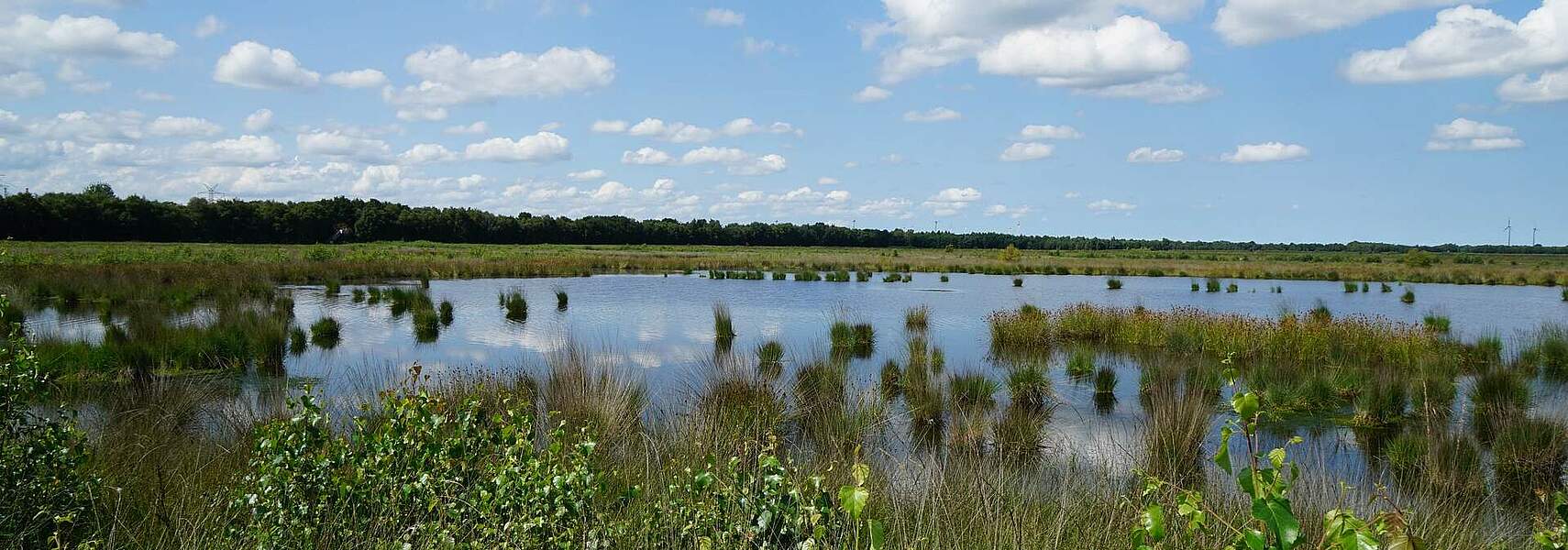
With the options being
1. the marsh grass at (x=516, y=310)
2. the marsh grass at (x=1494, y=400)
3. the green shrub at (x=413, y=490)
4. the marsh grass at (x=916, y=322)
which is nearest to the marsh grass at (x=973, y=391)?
the marsh grass at (x=1494, y=400)

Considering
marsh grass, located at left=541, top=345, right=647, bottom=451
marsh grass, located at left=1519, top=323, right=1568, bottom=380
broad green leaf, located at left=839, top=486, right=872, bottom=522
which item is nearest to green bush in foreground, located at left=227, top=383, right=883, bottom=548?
broad green leaf, located at left=839, top=486, right=872, bottom=522

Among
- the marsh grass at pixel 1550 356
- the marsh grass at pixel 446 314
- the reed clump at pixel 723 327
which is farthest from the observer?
the marsh grass at pixel 446 314

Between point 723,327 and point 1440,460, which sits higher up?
point 723,327

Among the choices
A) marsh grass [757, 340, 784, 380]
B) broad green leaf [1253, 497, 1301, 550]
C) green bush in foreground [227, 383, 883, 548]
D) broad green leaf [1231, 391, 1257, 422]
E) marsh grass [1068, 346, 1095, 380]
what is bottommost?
marsh grass [1068, 346, 1095, 380]

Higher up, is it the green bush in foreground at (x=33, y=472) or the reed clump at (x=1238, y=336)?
the green bush in foreground at (x=33, y=472)

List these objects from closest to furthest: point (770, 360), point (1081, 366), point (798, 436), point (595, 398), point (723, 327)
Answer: point (595, 398), point (798, 436), point (770, 360), point (1081, 366), point (723, 327)

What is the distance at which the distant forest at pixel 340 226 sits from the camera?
64938 millimetres

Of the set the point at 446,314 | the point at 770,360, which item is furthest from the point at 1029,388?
the point at 446,314

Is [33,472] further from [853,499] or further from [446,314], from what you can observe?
[446,314]

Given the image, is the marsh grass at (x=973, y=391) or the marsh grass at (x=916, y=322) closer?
the marsh grass at (x=973, y=391)

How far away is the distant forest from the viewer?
64938mm

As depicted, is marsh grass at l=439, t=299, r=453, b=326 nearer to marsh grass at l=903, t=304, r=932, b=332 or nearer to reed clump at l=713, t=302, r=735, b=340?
reed clump at l=713, t=302, r=735, b=340

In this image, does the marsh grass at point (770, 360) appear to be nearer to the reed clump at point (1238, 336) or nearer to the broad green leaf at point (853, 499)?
the reed clump at point (1238, 336)

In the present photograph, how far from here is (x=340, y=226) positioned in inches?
3364
